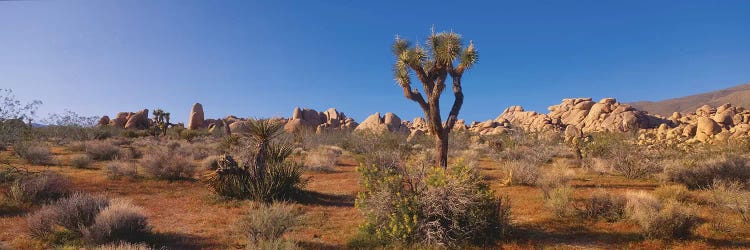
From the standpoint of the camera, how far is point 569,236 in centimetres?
792

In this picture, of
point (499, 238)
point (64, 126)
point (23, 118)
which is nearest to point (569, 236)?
point (499, 238)

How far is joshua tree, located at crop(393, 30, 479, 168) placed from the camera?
14.5m

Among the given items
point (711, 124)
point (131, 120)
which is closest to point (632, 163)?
point (711, 124)

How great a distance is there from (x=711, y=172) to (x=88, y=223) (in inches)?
701

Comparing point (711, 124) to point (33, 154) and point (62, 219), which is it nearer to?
point (62, 219)

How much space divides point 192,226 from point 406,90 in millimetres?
8917

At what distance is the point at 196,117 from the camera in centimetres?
6931

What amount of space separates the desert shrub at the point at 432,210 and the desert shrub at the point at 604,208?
3.10 metres

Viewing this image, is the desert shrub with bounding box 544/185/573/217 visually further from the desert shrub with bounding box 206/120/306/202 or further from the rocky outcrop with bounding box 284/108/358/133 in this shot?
the rocky outcrop with bounding box 284/108/358/133

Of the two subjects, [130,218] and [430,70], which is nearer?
[130,218]

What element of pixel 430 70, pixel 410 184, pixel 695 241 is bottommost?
pixel 695 241

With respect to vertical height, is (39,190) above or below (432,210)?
above

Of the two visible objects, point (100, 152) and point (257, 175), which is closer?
point (257, 175)

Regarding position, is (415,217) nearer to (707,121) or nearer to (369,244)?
(369,244)
